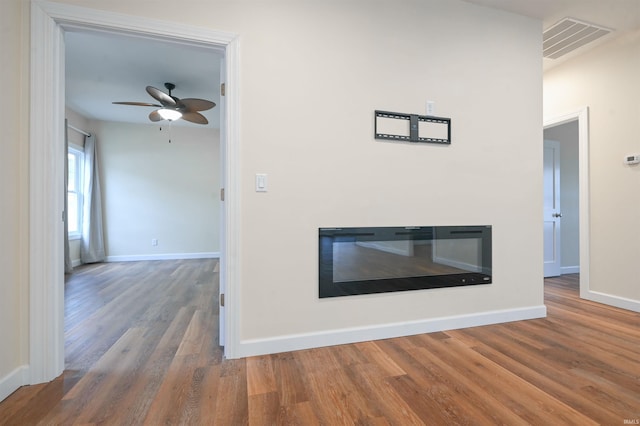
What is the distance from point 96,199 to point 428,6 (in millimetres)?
6068

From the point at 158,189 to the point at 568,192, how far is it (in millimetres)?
7196

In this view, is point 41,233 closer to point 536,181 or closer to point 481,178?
point 481,178

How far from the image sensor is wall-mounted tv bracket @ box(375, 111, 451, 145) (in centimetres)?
219

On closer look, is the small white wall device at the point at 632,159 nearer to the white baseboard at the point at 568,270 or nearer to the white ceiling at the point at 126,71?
the white baseboard at the point at 568,270

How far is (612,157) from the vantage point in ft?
9.95

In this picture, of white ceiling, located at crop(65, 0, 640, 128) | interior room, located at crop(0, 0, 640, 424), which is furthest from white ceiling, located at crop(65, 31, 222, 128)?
interior room, located at crop(0, 0, 640, 424)

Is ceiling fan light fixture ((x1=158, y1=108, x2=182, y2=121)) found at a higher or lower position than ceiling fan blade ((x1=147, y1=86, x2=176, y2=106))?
lower

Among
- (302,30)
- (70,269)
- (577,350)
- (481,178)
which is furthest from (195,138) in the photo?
(577,350)

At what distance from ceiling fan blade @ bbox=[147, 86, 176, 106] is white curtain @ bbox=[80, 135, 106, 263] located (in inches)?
118

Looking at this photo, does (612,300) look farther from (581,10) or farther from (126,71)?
(126,71)

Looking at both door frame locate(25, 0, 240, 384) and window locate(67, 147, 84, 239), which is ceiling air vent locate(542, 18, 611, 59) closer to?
door frame locate(25, 0, 240, 384)

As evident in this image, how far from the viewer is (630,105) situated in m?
2.89

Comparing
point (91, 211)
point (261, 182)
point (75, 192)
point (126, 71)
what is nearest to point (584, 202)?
point (261, 182)

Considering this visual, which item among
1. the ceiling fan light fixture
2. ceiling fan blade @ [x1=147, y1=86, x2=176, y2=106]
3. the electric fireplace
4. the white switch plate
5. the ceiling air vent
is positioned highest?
the ceiling air vent
